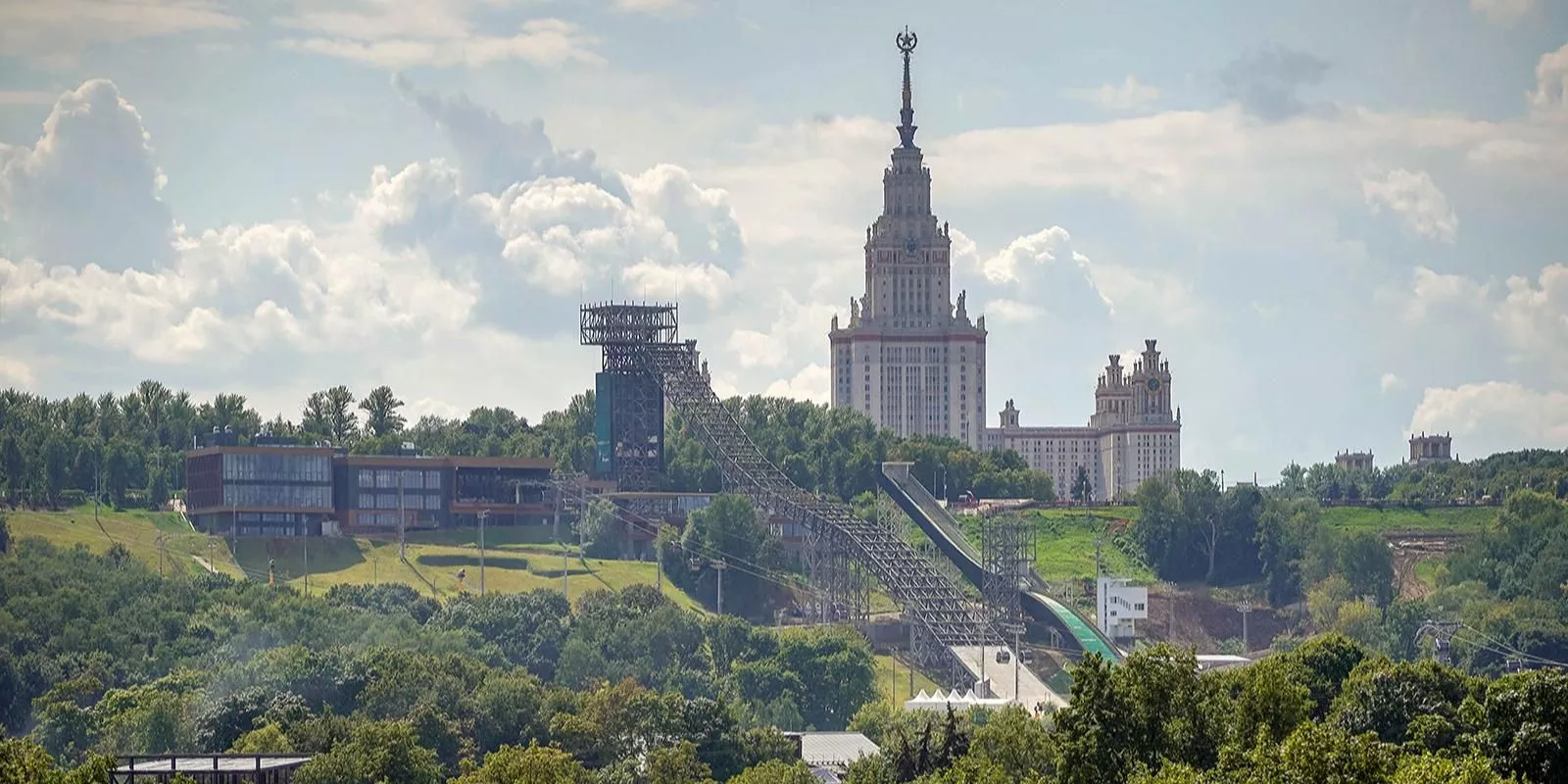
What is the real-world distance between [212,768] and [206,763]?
2.09m

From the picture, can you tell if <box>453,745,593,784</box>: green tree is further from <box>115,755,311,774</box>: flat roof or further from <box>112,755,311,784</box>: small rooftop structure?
<box>115,755,311,774</box>: flat roof

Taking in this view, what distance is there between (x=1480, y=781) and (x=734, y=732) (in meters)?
70.8

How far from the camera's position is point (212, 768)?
13725cm

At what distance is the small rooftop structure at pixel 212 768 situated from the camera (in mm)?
135625

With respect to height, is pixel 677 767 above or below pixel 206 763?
below

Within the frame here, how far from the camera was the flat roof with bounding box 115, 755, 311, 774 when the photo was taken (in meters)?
138

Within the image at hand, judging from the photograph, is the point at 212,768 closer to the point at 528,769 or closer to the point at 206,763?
the point at 206,763

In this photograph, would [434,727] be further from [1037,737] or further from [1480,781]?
[1480,781]

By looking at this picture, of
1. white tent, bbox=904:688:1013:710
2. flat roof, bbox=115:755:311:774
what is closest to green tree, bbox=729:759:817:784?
flat roof, bbox=115:755:311:774

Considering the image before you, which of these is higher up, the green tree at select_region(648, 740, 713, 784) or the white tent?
the white tent

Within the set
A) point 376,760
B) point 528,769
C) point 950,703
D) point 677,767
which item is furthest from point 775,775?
point 950,703

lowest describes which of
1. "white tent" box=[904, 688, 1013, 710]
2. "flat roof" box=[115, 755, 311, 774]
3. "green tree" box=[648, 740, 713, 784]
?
"green tree" box=[648, 740, 713, 784]

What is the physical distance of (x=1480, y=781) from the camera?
305 feet

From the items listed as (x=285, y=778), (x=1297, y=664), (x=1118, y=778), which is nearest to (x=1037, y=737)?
(x=1297, y=664)
